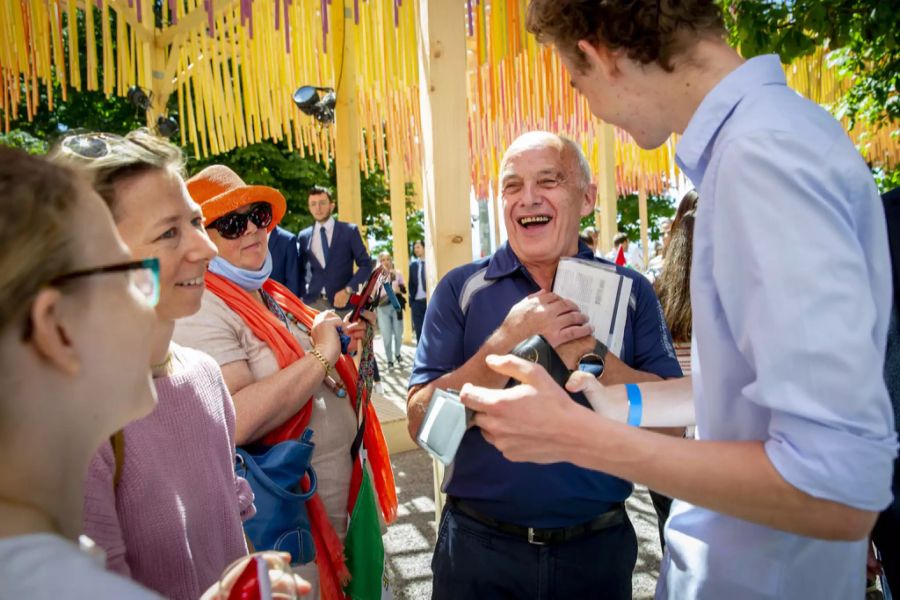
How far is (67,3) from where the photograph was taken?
591cm

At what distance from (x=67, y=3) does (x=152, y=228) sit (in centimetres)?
574

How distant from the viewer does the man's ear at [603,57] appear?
120 centimetres

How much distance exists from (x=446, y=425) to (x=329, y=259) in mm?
5919

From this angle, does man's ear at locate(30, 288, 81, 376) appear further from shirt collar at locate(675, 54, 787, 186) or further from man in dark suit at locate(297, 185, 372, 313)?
man in dark suit at locate(297, 185, 372, 313)

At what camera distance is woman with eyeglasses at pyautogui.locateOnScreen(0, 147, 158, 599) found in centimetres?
68

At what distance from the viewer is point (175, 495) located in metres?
1.37

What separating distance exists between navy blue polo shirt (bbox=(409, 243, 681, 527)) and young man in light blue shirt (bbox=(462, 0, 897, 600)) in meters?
0.61

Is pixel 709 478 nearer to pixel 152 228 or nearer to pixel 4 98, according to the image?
pixel 152 228

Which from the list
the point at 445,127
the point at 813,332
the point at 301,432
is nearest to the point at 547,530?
the point at 301,432

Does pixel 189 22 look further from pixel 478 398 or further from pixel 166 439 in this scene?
pixel 478 398

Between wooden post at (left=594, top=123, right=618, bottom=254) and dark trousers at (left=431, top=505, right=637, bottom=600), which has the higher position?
wooden post at (left=594, top=123, right=618, bottom=254)

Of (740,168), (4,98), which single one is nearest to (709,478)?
(740,168)

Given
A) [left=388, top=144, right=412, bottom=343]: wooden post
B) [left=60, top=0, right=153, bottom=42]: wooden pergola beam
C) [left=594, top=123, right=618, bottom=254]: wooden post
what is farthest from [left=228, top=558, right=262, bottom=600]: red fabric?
[left=388, top=144, right=412, bottom=343]: wooden post

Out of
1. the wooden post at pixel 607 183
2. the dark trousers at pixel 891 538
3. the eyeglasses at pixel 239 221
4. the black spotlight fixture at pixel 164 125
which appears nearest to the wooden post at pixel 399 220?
the wooden post at pixel 607 183
